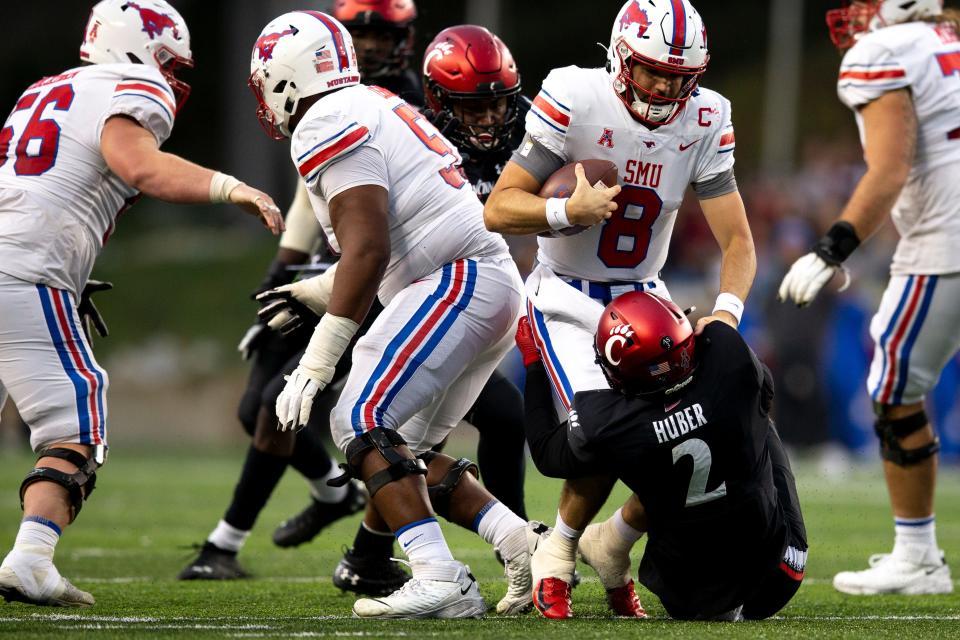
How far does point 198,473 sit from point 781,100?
12407 mm

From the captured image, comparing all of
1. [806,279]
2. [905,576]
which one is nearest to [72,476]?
[806,279]

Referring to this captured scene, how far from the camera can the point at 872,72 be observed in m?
5.35

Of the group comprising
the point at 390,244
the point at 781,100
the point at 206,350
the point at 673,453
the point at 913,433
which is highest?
the point at 390,244

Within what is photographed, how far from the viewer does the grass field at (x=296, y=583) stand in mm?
3873

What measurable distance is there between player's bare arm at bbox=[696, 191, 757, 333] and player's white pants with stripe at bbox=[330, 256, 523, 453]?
68cm

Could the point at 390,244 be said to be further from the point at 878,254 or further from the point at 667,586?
the point at 878,254

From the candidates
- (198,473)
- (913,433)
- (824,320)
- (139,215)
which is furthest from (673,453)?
(139,215)

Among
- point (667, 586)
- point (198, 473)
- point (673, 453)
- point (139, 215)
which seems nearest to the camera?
point (673, 453)

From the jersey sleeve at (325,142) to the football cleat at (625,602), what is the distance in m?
1.60

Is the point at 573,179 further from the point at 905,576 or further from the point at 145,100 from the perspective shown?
the point at 905,576

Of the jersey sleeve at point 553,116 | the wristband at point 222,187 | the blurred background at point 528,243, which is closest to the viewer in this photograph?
the wristband at point 222,187

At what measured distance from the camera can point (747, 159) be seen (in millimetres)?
21234

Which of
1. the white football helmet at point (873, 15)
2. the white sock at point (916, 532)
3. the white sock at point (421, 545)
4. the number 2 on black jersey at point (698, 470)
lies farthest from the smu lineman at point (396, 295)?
the white football helmet at point (873, 15)

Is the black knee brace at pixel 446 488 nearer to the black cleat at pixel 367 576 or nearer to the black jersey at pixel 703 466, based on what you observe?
the black cleat at pixel 367 576
